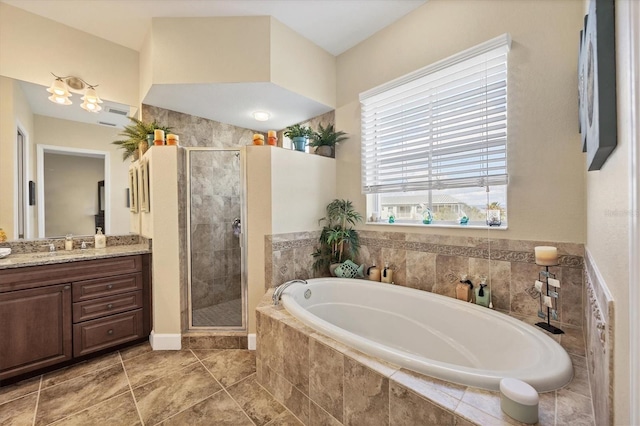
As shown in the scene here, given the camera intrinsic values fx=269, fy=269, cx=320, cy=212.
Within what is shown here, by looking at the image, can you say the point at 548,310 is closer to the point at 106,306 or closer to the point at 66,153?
the point at 106,306

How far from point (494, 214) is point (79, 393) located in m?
3.21

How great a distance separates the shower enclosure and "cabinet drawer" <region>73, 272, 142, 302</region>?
1.53ft

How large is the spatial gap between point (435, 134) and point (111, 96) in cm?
331

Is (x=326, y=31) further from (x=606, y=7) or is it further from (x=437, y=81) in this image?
(x=606, y=7)

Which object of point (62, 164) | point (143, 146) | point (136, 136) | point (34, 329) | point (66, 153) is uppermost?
point (136, 136)

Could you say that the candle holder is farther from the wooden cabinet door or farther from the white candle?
the wooden cabinet door

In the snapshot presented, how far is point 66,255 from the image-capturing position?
87.4 inches

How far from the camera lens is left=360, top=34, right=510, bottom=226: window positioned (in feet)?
6.64

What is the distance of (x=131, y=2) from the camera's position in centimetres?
233

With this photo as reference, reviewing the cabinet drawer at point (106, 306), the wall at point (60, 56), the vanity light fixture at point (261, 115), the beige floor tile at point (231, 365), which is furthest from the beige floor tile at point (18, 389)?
the vanity light fixture at point (261, 115)

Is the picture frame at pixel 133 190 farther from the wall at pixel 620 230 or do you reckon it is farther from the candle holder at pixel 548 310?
the candle holder at pixel 548 310

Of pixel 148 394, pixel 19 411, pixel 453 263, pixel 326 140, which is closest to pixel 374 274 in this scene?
pixel 453 263

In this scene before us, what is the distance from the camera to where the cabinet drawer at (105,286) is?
2.18m

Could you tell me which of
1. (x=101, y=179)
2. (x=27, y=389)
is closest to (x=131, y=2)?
(x=101, y=179)
